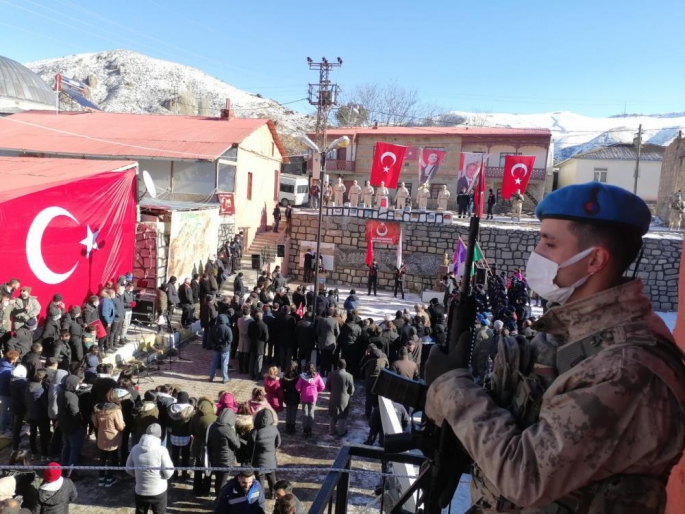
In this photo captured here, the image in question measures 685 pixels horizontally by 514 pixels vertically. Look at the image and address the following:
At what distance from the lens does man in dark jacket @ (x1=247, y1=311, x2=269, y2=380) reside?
1087cm

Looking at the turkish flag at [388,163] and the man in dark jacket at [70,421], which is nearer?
the man in dark jacket at [70,421]

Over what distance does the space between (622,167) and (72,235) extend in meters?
36.9

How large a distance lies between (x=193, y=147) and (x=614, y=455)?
75.2 ft

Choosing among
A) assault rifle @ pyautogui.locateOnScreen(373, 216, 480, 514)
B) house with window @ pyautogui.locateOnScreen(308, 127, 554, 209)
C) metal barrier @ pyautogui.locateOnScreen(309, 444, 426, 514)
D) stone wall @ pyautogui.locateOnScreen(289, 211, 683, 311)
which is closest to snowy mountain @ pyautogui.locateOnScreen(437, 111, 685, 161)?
house with window @ pyautogui.locateOnScreen(308, 127, 554, 209)

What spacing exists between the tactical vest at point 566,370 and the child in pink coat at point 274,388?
23.8ft

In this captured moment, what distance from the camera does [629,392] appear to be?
1.20m

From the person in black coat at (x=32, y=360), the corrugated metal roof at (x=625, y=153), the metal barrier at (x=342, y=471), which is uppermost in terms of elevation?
the corrugated metal roof at (x=625, y=153)

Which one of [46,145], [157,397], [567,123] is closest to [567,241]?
[157,397]

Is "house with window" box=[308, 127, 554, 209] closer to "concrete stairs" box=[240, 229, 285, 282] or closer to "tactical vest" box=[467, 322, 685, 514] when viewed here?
"concrete stairs" box=[240, 229, 285, 282]

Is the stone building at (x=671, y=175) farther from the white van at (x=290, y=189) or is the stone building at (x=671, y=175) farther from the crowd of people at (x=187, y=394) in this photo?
the white van at (x=290, y=189)

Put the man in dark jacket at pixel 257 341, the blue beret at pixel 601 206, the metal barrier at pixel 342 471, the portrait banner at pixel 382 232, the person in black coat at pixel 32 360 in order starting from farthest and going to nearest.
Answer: the portrait banner at pixel 382 232, the man in dark jacket at pixel 257 341, the person in black coat at pixel 32 360, the metal barrier at pixel 342 471, the blue beret at pixel 601 206

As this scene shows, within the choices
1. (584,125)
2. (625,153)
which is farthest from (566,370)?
(584,125)

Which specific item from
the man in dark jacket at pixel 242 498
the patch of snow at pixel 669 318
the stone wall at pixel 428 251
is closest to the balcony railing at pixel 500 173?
the stone wall at pixel 428 251

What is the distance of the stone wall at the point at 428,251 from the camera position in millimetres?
19562
